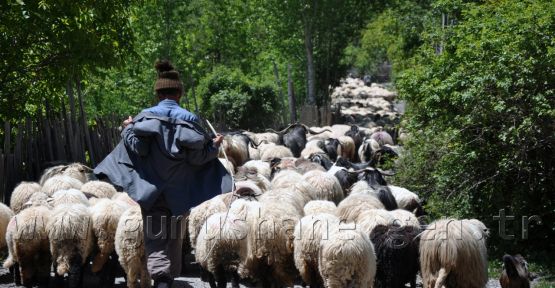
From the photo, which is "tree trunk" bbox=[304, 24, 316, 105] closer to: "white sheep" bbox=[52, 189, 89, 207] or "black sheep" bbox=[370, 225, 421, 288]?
"white sheep" bbox=[52, 189, 89, 207]

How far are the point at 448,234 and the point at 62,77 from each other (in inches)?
311

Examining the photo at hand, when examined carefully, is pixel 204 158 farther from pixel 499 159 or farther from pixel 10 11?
pixel 10 11

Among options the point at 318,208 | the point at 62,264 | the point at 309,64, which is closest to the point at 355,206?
the point at 318,208

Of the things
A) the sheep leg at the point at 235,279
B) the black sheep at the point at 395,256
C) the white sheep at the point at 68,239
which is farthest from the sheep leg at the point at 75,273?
the black sheep at the point at 395,256

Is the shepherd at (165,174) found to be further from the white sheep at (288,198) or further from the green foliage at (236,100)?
the green foliage at (236,100)

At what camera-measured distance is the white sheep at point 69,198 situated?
985cm

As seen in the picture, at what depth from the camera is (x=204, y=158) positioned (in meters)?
6.21

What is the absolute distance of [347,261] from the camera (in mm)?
7551

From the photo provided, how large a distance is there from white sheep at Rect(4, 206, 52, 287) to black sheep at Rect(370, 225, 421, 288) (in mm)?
3480

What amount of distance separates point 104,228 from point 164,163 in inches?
121

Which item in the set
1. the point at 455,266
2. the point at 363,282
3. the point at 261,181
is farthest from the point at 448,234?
the point at 261,181

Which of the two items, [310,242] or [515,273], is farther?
[310,242]

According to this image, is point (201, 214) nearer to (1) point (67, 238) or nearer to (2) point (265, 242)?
(2) point (265, 242)

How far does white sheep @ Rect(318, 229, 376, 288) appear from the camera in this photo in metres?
7.55
